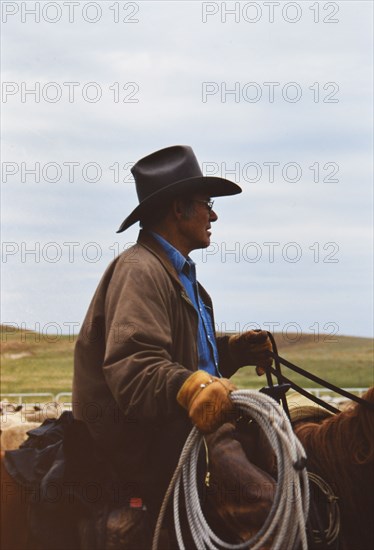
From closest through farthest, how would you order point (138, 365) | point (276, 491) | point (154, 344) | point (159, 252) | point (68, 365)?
1. point (276, 491)
2. point (138, 365)
3. point (154, 344)
4. point (159, 252)
5. point (68, 365)

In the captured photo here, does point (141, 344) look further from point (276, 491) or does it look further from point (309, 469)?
point (309, 469)

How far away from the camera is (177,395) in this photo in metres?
3.95

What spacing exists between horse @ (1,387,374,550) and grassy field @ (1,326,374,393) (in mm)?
25598

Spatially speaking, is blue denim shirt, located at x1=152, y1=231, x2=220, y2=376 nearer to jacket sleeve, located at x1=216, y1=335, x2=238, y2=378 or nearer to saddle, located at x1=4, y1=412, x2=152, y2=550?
jacket sleeve, located at x1=216, y1=335, x2=238, y2=378

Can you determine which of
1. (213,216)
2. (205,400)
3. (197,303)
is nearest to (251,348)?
(197,303)

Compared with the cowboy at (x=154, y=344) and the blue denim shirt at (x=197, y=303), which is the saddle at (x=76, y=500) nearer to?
the cowboy at (x=154, y=344)

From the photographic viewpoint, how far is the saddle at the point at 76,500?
424 centimetres

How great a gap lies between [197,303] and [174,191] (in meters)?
0.58

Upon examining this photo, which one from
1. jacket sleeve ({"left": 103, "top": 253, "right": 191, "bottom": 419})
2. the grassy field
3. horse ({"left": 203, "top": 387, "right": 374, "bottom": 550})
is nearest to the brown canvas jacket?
jacket sleeve ({"left": 103, "top": 253, "right": 191, "bottom": 419})

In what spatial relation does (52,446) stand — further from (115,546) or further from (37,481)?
(115,546)

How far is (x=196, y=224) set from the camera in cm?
473

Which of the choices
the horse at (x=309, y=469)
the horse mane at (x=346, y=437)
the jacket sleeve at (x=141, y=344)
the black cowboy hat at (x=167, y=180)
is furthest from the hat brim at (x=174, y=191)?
the horse mane at (x=346, y=437)

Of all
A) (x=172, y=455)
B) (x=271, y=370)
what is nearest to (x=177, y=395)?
(x=172, y=455)

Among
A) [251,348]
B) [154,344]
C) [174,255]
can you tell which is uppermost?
[174,255]
